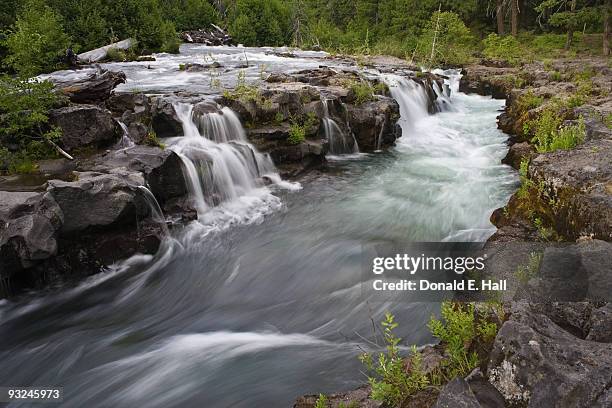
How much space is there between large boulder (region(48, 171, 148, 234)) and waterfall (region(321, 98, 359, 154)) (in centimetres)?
699

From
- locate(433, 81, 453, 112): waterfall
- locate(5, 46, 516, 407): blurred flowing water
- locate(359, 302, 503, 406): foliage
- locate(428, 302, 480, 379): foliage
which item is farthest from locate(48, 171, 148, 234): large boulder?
A: locate(433, 81, 453, 112): waterfall

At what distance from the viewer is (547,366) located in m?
2.85

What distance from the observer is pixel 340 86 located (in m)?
16.1

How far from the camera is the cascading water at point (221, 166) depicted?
10.2m

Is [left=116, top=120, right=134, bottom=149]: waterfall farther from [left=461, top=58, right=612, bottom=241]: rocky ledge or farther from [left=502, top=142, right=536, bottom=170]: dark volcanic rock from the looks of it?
[left=502, top=142, right=536, bottom=170]: dark volcanic rock

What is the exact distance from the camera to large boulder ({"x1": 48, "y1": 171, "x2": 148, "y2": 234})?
7516 millimetres

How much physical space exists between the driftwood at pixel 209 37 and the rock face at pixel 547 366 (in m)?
43.8

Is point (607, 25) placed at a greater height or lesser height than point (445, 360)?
greater

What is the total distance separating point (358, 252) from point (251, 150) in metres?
4.83

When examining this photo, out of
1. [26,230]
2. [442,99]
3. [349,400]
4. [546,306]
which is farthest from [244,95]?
[442,99]

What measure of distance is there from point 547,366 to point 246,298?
5290mm

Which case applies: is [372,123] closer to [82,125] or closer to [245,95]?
[245,95]

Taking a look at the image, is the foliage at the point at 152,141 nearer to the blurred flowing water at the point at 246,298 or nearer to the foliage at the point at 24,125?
the blurred flowing water at the point at 246,298

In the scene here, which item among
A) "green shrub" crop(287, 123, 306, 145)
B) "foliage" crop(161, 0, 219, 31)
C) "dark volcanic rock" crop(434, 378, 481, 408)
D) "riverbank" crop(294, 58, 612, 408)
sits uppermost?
"foliage" crop(161, 0, 219, 31)
